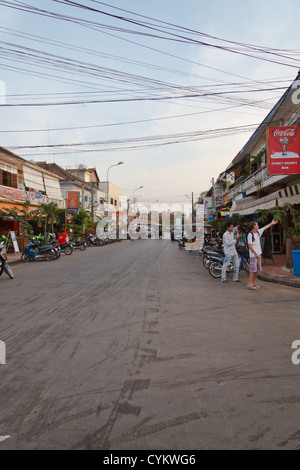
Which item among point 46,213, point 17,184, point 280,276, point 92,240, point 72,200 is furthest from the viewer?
point 92,240

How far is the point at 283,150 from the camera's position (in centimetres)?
1315

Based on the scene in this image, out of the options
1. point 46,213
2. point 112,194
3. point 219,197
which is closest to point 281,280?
point 46,213

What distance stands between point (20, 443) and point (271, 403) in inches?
86.5

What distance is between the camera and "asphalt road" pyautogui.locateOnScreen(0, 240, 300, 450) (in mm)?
2646

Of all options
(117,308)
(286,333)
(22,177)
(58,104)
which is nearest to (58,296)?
(117,308)

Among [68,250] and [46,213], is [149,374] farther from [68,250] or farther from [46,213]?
[46,213]

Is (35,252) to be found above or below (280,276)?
above

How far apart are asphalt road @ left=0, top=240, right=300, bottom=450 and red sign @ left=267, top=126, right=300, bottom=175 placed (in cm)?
726

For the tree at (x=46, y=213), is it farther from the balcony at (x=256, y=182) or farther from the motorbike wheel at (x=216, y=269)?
the motorbike wheel at (x=216, y=269)

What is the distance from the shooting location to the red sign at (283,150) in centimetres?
1307

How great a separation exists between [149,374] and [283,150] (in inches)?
468

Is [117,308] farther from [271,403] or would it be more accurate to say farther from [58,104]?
[58,104]

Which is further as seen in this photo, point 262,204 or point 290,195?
point 262,204

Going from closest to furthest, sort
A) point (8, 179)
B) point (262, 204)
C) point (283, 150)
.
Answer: point (283, 150)
point (262, 204)
point (8, 179)
